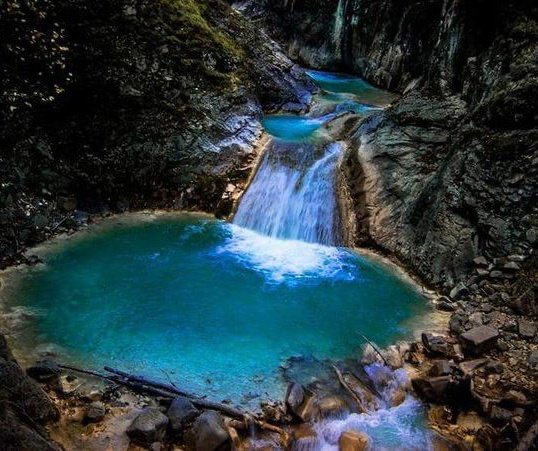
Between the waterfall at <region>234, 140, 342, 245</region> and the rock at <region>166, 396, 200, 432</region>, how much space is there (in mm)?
6307

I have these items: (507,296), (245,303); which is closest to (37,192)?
(245,303)

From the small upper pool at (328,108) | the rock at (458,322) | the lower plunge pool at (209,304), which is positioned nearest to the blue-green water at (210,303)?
the lower plunge pool at (209,304)

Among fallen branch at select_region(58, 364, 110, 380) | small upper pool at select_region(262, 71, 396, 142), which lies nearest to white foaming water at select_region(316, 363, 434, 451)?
fallen branch at select_region(58, 364, 110, 380)

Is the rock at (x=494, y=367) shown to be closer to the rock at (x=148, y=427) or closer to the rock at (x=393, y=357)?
the rock at (x=393, y=357)

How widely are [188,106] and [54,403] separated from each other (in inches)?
374

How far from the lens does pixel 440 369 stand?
717 cm

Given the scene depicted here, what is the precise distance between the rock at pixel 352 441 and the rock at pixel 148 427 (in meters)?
2.28

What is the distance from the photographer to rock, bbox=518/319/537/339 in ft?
25.7

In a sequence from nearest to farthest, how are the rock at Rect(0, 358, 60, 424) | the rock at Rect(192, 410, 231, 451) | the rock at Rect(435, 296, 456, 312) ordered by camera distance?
the rock at Rect(0, 358, 60, 424) → the rock at Rect(192, 410, 231, 451) → the rock at Rect(435, 296, 456, 312)

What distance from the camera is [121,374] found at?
688 cm

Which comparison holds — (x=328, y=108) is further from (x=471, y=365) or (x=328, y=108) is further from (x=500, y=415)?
(x=500, y=415)

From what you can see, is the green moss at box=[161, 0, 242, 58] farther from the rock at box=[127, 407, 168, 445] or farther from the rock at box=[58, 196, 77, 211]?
the rock at box=[127, 407, 168, 445]

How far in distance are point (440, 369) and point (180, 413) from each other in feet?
12.8

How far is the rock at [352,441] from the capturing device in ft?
20.0
